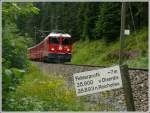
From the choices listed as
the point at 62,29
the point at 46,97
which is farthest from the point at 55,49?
the point at 46,97

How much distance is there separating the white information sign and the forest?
→ 832 mm

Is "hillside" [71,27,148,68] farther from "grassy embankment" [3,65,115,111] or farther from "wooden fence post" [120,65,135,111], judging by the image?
"grassy embankment" [3,65,115,111]

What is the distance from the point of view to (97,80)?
20.0 feet

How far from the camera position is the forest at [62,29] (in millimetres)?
4789

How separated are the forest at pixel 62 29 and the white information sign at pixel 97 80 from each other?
83 cm

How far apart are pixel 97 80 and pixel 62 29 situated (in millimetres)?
3929

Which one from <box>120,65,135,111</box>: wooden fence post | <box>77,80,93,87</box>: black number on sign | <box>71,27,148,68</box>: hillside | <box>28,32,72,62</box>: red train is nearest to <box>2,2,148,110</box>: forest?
<box>71,27,148,68</box>: hillside

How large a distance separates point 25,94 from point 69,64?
13.7 ft

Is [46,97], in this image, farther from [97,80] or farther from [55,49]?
[55,49]

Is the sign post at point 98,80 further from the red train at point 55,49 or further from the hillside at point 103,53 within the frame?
the hillside at point 103,53

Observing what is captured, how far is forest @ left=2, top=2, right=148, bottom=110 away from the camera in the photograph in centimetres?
479

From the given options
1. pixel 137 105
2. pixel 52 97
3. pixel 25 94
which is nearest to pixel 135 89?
pixel 137 105

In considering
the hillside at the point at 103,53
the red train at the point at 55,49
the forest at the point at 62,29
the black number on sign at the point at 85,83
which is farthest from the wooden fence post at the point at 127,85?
the hillside at the point at 103,53

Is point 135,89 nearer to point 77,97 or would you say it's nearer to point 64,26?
point 64,26
